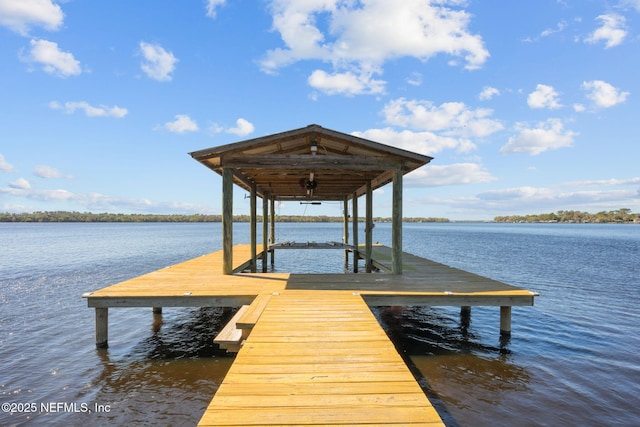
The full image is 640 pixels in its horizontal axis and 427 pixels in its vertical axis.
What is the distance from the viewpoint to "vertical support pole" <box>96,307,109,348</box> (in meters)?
8.20

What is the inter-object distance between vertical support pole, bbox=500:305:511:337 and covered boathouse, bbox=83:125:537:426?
34 millimetres

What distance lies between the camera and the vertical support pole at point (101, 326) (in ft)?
26.9

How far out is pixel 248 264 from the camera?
45.4 feet

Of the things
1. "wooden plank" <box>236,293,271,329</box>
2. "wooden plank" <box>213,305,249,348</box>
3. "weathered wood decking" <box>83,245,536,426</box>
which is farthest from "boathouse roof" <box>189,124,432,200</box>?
"wooden plank" <box>213,305,249,348</box>

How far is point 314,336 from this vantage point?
5.25 meters

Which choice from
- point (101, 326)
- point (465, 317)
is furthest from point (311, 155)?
point (465, 317)

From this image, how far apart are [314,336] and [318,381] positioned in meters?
1.41

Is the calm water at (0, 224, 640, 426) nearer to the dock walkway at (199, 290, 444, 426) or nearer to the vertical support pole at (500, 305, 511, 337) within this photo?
the vertical support pole at (500, 305, 511, 337)

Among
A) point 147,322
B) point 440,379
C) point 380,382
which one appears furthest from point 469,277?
point 147,322

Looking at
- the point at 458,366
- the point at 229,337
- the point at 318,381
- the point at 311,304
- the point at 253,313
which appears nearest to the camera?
the point at 318,381

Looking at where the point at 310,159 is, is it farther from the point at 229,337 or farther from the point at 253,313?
the point at 229,337

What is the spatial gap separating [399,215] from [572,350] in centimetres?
565

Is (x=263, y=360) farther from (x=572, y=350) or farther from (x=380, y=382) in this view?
(x=572, y=350)

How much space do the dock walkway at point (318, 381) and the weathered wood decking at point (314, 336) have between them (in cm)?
1
